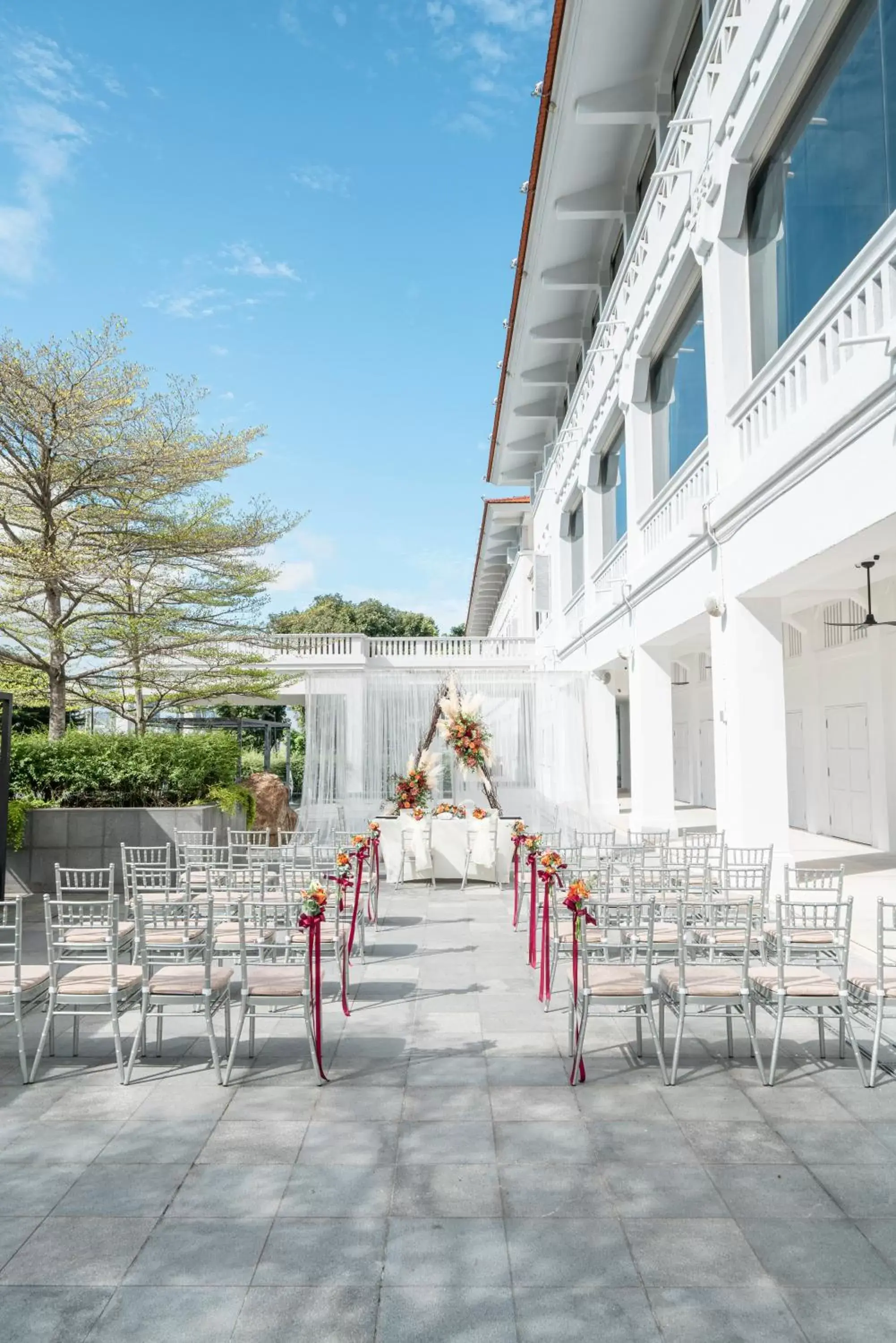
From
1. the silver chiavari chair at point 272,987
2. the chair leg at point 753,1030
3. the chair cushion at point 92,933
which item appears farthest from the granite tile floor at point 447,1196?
the chair cushion at point 92,933

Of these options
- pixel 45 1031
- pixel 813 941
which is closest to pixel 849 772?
pixel 813 941

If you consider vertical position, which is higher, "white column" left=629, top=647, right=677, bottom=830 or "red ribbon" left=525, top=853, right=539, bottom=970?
"white column" left=629, top=647, right=677, bottom=830

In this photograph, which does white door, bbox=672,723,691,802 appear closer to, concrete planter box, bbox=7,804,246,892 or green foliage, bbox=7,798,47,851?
concrete planter box, bbox=7,804,246,892

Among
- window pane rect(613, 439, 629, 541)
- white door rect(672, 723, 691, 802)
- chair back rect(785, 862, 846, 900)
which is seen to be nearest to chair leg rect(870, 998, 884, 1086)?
chair back rect(785, 862, 846, 900)

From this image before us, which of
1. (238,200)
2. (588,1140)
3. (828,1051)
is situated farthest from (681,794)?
(588,1140)

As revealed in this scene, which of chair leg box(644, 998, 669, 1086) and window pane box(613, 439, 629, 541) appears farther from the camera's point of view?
window pane box(613, 439, 629, 541)

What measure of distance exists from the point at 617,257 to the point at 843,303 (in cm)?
1012

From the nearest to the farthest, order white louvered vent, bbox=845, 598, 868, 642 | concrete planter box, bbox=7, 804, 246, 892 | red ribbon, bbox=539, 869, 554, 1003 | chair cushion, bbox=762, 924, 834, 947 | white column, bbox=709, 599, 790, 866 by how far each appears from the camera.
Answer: chair cushion, bbox=762, 924, 834, 947, red ribbon, bbox=539, 869, 554, 1003, white column, bbox=709, 599, 790, 866, concrete planter box, bbox=7, 804, 246, 892, white louvered vent, bbox=845, 598, 868, 642

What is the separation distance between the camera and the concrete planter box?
11727 mm

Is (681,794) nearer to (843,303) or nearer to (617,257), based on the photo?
(617,257)

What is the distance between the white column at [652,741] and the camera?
45.9 feet

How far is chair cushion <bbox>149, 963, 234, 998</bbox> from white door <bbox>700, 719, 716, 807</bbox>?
16903 mm

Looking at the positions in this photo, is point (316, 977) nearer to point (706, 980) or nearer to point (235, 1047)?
point (235, 1047)

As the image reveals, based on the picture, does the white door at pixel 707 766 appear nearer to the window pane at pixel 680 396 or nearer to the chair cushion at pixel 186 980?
the window pane at pixel 680 396
